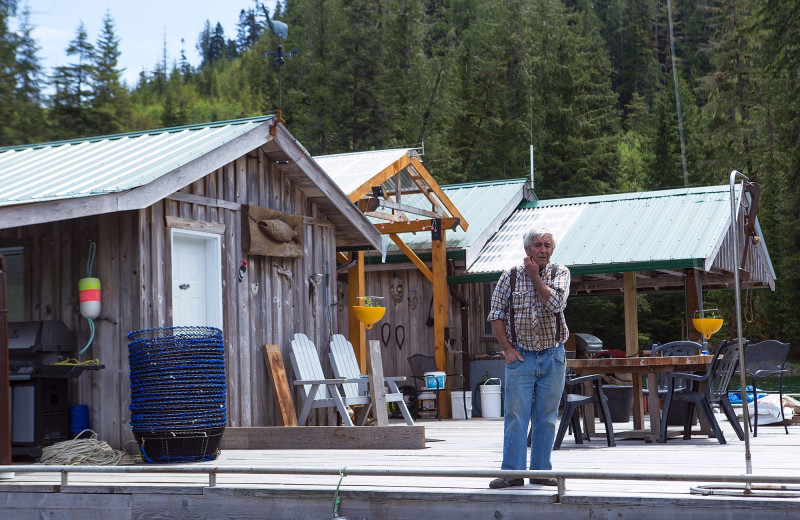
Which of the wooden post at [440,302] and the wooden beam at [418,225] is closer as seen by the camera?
the wooden post at [440,302]

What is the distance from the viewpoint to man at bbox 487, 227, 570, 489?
18.2 feet

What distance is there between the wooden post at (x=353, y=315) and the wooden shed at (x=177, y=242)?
148 centimetres

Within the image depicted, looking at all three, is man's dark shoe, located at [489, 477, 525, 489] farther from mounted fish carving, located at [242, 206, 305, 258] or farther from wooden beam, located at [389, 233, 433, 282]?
wooden beam, located at [389, 233, 433, 282]

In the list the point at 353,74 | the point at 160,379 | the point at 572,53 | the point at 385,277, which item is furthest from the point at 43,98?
the point at 160,379

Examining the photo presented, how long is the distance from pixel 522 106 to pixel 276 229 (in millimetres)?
33069

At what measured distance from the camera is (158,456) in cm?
771

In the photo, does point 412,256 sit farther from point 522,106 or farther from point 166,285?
point 522,106

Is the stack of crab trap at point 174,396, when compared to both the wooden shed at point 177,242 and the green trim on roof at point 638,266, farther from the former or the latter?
the green trim on roof at point 638,266

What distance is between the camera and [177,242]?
9.24m

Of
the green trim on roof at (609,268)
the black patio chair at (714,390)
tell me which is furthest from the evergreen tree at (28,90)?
the black patio chair at (714,390)

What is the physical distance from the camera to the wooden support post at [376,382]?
9.78 m

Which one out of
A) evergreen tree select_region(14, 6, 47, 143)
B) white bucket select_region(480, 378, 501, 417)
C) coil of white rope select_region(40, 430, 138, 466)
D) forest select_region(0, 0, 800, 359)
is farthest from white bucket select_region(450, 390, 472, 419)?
evergreen tree select_region(14, 6, 47, 143)

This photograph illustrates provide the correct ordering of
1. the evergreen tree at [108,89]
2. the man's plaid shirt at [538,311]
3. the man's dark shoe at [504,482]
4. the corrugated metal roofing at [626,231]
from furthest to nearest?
the evergreen tree at [108,89], the corrugated metal roofing at [626,231], the man's plaid shirt at [538,311], the man's dark shoe at [504,482]

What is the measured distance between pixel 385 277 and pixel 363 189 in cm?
359
